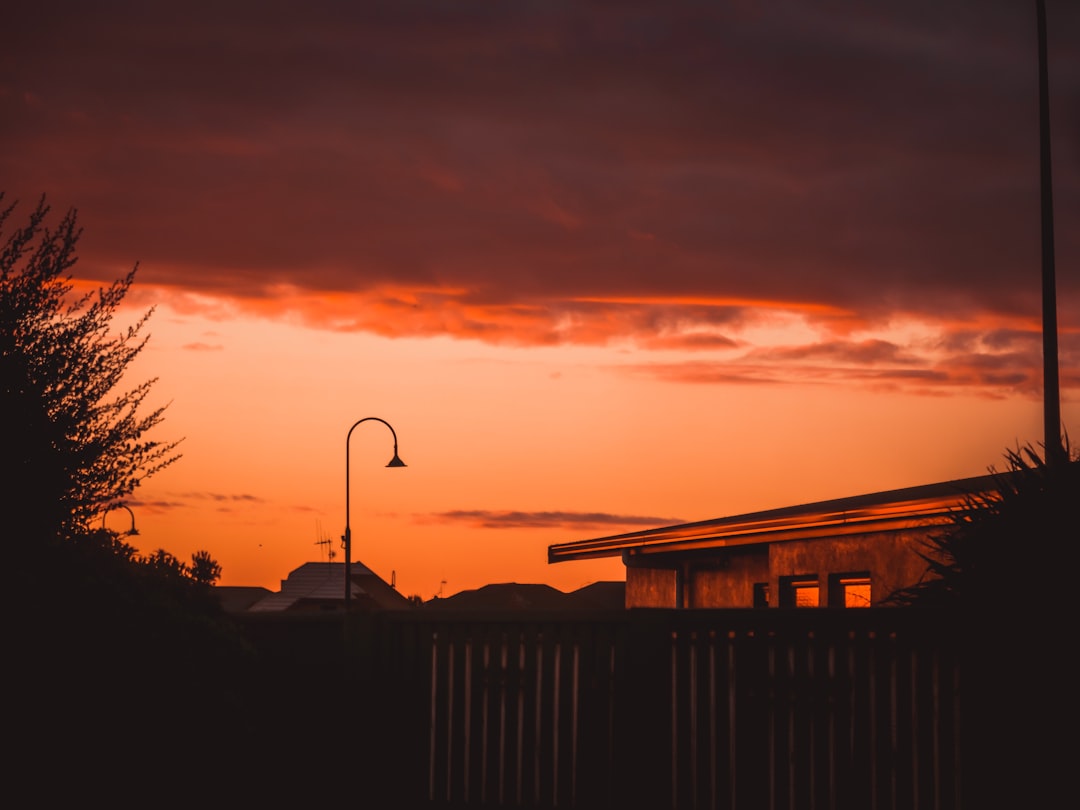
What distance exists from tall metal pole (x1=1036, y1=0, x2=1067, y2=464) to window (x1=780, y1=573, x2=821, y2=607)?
414cm

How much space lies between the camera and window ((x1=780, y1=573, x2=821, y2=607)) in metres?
20.1

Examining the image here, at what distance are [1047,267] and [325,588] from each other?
6589cm

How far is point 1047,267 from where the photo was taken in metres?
19.3

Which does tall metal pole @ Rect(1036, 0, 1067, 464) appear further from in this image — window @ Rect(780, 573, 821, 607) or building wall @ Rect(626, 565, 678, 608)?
building wall @ Rect(626, 565, 678, 608)

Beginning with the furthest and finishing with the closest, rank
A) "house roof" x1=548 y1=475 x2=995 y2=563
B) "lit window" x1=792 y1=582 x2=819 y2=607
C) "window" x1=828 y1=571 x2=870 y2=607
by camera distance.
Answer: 1. "lit window" x1=792 y1=582 x2=819 y2=607
2. "window" x1=828 y1=571 x2=870 y2=607
3. "house roof" x1=548 y1=475 x2=995 y2=563

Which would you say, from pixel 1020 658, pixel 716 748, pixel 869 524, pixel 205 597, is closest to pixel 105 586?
pixel 205 597

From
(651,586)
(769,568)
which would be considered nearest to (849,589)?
(769,568)

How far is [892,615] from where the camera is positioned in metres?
9.82

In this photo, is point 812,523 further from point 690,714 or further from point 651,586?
point 690,714

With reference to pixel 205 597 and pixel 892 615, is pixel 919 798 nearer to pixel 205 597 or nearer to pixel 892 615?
pixel 892 615

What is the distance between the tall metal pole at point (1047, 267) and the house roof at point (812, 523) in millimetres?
1385

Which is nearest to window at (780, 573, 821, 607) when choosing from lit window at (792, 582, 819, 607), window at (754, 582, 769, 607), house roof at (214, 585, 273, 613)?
lit window at (792, 582, 819, 607)

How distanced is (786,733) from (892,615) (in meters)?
1.19

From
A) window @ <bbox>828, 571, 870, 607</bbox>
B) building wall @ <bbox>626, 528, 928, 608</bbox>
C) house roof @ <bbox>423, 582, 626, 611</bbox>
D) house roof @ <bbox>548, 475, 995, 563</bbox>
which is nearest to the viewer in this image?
house roof @ <bbox>548, 475, 995, 563</bbox>
